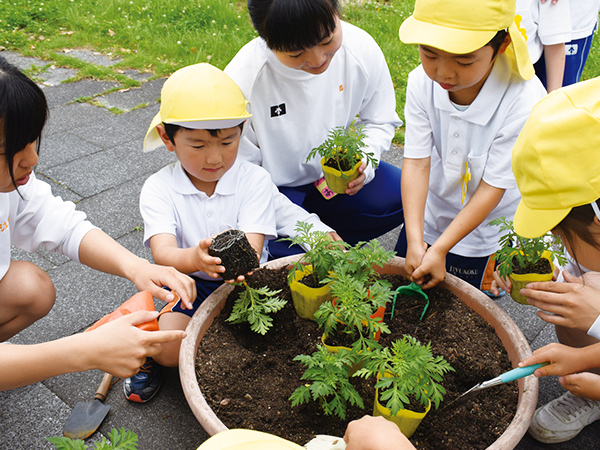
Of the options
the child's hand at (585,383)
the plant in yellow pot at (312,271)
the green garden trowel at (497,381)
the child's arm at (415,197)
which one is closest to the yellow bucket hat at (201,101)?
the plant in yellow pot at (312,271)

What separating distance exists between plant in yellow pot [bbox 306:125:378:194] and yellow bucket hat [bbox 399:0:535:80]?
1.83 ft

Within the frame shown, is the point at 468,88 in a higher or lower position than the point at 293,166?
higher

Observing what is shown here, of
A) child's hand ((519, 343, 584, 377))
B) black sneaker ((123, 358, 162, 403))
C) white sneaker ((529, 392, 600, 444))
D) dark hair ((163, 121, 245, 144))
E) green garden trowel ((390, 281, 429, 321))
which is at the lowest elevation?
white sneaker ((529, 392, 600, 444))

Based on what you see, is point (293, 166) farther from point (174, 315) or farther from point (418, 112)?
point (174, 315)

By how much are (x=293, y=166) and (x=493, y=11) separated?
51.0 inches

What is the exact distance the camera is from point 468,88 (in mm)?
2094

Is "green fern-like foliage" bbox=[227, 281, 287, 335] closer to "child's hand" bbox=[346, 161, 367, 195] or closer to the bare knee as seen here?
"child's hand" bbox=[346, 161, 367, 195]

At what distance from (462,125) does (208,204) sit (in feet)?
4.01

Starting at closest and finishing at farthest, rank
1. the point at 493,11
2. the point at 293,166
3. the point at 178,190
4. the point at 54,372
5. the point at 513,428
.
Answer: the point at 513,428 → the point at 54,372 → the point at 493,11 → the point at 178,190 → the point at 293,166

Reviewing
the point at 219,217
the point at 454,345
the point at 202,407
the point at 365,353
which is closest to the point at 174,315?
the point at 219,217

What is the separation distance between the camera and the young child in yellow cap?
5.65ft

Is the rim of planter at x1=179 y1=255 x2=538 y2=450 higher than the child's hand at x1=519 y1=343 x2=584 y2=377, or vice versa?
the child's hand at x1=519 y1=343 x2=584 y2=377

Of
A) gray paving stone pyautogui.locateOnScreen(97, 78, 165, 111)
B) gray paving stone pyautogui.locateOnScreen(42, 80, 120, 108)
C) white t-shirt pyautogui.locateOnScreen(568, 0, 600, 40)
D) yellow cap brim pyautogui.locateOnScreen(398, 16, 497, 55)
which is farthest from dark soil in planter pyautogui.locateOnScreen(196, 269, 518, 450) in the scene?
gray paving stone pyautogui.locateOnScreen(42, 80, 120, 108)

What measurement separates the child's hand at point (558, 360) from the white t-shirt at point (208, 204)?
1.22 meters
